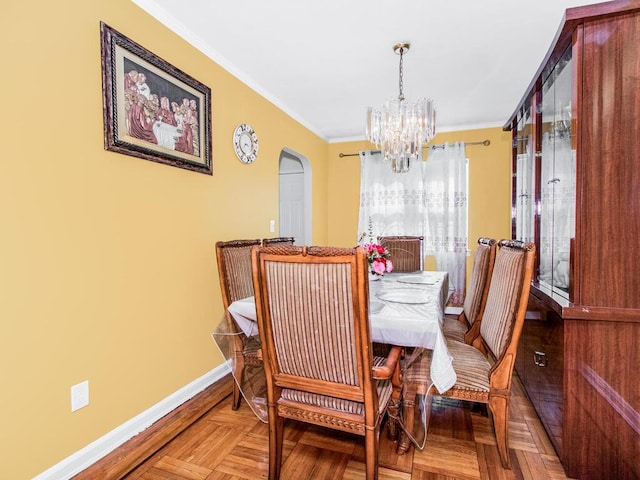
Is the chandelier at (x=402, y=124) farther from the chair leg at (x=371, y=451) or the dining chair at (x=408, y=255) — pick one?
the chair leg at (x=371, y=451)

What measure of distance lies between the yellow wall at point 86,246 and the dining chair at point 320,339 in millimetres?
944

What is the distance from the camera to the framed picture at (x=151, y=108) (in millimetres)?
1686

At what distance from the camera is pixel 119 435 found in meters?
1.74

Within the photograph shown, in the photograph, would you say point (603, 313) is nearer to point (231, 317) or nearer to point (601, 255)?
point (601, 255)

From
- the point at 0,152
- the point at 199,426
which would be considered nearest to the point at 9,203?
the point at 0,152

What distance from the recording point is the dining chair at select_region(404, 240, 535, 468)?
1402 mm

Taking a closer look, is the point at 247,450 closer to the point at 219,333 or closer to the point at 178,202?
the point at 219,333

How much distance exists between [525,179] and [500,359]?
70.5 inches

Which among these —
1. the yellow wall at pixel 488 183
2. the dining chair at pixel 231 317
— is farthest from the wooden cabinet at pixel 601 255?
the yellow wall at pixel 488 183

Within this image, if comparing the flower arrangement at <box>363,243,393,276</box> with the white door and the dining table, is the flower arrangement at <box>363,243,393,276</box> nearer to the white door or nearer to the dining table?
the dining table

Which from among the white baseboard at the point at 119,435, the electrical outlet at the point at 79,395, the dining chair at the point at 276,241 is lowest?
the white baseboard at the point at 119,435

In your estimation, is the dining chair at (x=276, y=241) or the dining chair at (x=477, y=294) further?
the dining chair at (x=276, y=241)

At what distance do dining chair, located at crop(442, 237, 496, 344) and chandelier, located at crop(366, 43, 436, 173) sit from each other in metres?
0.87

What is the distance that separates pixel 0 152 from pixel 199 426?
63.6 inches
